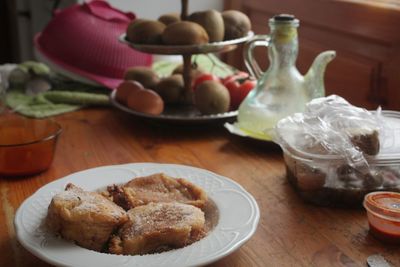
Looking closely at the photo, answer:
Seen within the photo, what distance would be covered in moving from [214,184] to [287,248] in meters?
0.16

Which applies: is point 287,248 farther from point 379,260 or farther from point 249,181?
point 249,181

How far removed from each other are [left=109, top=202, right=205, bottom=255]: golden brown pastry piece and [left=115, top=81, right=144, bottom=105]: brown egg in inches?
22.6

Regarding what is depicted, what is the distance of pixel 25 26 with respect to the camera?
9.10 ft

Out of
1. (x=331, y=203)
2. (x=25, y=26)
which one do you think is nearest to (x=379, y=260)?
(x=331, y=203)

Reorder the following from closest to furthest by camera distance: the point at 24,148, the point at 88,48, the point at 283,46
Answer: the point at 24,148
the point at 283,46
the point at 88,48

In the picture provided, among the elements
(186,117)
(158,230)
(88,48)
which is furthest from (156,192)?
(88,48)

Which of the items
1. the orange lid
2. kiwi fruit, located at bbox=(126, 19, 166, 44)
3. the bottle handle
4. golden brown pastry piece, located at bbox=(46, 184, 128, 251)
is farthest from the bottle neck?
golden brown pastry piece, located at bbox=(46, 184, 128, 251)

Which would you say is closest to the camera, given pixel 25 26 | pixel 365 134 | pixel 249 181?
pixel 365 134

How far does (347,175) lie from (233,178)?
0.72 feet

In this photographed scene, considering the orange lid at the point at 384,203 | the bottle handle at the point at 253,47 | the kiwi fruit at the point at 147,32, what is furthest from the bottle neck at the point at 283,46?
the orange lid at the point at 384,203

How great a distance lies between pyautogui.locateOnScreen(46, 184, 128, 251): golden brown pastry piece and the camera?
24.5 inches

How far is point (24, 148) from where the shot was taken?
89 centimetres

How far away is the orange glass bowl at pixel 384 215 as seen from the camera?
2.27 ft

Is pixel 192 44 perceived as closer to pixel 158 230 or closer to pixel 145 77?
pixel 145 77
